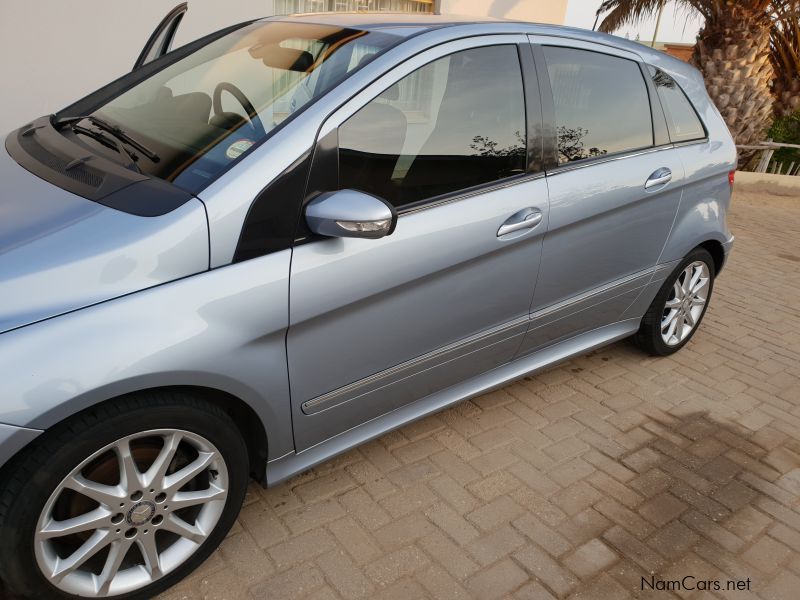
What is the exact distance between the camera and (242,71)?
8.75 feet

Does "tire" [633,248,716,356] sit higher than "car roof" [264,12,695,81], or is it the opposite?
"car roof" [264,12,695,81]

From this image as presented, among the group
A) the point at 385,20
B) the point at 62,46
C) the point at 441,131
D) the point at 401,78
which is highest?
the point at 385,20

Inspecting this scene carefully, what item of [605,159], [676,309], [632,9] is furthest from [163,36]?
[632,9]

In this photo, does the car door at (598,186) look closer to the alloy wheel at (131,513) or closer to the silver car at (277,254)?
the silver car at (277,254)

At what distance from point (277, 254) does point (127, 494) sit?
82cm

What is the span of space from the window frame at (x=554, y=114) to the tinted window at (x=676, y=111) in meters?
0.05

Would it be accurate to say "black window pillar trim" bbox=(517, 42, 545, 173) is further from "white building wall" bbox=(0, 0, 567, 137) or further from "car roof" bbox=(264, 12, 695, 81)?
"white building wall" bbox=(0, 0, 567, 137)

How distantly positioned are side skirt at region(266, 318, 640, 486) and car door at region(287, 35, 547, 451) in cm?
5

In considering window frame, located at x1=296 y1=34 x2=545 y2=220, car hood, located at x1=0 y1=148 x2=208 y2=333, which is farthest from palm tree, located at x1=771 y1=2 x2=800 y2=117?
car hood, located at x1=0 y1=148 x2=208 y2=333

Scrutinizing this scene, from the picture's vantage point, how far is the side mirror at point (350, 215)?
6.68ft

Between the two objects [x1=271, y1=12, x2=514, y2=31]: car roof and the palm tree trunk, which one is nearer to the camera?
[x1=271, y1=12, x2=514, y2=31]: car roof

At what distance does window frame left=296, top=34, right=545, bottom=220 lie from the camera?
216 cm

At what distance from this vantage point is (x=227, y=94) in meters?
2.54

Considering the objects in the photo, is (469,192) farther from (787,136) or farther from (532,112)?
(787,136)
